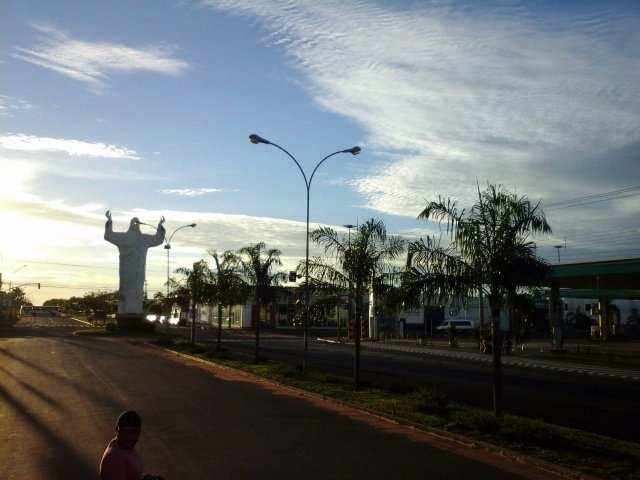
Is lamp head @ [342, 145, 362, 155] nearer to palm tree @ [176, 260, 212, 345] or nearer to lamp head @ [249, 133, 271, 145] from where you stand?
lamp head @ [249, 133, 271, 145]

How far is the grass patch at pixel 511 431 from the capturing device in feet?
29.3

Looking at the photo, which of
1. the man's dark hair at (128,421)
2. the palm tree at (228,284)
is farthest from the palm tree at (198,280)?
the man's dark hair at (128,421)

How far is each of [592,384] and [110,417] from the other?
1625 cm

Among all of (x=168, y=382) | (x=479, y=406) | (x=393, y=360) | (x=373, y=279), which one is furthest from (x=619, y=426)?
(x=393, y=360)

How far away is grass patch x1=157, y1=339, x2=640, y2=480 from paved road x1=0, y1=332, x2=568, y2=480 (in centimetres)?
47

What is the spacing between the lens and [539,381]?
75.0 feet

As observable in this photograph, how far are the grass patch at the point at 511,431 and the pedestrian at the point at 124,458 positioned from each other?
6.06m

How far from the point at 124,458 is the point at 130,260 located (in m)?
57.9

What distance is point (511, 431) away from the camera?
10641mm

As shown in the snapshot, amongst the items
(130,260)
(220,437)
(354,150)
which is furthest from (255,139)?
(130,260)

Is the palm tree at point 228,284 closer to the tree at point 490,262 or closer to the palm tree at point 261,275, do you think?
the palm tree at point 261,275

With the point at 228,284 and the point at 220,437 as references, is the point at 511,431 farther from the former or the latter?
the point at 228,284

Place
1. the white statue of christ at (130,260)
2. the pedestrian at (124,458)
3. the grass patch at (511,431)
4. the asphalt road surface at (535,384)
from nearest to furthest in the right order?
1. the pedestrian at (124,458)
2. the grass patch at (511,431)
3. the asphalt road surface at (535,384)
4. the white statue of christ at (130,260)

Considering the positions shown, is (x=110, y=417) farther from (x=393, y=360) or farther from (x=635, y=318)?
(x=635, y=318)
